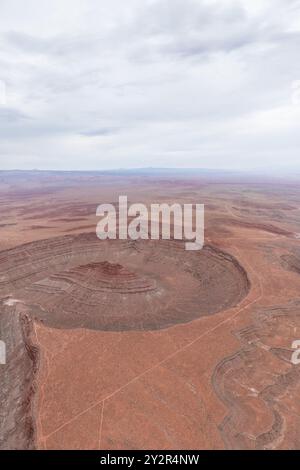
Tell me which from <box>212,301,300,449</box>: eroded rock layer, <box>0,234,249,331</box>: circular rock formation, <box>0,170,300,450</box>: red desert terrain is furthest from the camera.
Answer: <box>0,234,249,331</box>: circular rock formation

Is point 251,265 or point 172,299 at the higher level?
point 251,265

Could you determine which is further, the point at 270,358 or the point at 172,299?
the point at 172,299

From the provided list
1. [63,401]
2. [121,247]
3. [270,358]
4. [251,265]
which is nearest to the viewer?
[63,401]

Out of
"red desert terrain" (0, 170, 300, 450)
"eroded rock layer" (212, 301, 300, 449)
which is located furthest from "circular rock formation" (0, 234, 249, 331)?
"eroded rock layer" (212, 301, 300, 449)

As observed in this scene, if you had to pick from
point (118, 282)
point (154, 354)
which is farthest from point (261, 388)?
point (118, 282)

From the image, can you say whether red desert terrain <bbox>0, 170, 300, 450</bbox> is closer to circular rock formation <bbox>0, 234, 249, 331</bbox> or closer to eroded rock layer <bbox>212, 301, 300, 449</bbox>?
eroded rock layer <bbox>212, 301, 300, 449</bbox>

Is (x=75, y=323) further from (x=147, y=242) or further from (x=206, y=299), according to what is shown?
(x=147, y=242)
